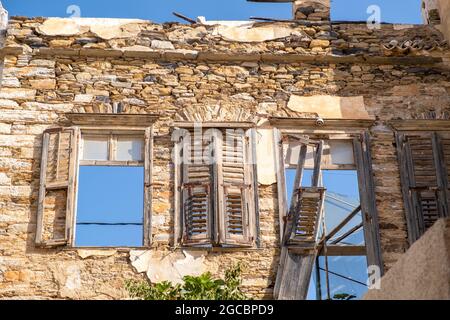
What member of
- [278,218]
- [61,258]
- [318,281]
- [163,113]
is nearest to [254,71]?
[163,113]

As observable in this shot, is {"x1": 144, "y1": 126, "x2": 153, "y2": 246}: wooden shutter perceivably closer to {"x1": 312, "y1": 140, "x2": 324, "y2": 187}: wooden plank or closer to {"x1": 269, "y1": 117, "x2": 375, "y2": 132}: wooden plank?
{"x1": 269, "y1": 117, "x2": 375, "y2": 132}: wooden plank

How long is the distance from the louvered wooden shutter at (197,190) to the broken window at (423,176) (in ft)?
7.44

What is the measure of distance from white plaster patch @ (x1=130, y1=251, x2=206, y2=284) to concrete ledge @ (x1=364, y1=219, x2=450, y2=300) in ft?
15.0

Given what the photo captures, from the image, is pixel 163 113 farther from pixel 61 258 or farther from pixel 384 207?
pixel 384 207

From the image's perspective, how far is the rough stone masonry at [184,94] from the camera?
882 centimetres

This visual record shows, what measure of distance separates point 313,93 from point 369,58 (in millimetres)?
909

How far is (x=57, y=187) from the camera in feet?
29.8

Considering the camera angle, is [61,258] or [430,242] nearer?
[430,242]

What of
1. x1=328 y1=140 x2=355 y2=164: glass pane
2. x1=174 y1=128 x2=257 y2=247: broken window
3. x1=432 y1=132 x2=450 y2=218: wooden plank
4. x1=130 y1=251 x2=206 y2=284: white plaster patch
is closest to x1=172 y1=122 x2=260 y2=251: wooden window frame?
x1=174 y1=128 x2=257 y2=247: broken window

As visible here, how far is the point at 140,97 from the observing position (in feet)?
32.3

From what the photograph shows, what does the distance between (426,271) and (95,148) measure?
603 cm

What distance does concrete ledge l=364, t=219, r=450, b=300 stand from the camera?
394 cm

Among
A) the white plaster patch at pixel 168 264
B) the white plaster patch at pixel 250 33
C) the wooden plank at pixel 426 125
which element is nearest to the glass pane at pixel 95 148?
the white plaster patch at pixel 168 264

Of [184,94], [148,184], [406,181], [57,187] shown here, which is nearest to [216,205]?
[148,184]
